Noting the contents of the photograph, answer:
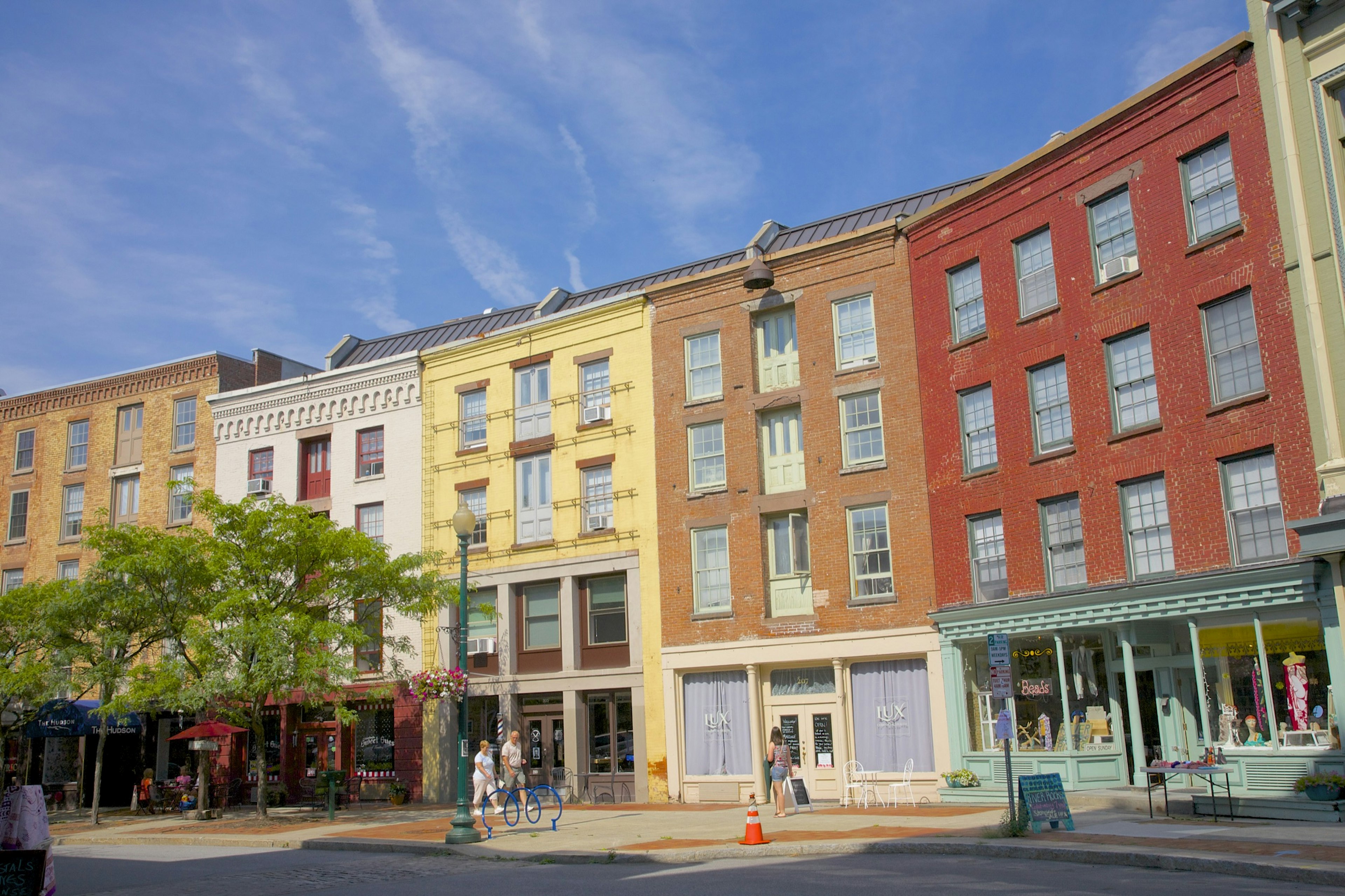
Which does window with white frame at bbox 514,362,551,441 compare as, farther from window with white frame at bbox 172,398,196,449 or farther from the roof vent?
window with white frame at bbox 172,398,196,449

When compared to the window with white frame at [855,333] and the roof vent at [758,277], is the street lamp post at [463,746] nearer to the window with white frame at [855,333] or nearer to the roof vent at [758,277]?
the roof vent at [758,277]

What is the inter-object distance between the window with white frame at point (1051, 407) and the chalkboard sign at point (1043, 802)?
852 centimetres

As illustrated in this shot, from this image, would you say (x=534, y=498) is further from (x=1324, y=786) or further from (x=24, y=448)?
(x=24, y=448)

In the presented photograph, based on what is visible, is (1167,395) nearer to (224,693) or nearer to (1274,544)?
A: (1274,544)

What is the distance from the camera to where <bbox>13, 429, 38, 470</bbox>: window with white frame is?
4238 centimetres

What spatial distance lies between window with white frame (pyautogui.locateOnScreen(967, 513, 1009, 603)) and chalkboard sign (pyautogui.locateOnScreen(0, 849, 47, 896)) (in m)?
18.5

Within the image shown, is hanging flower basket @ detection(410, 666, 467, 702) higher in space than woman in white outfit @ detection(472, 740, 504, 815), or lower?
higher

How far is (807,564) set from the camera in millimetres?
27812

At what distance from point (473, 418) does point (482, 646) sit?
6591 millimetres

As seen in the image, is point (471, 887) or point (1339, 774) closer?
point (471, 887)

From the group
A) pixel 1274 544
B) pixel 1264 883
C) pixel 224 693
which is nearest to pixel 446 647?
pixel 224 693

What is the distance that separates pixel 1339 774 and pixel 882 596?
10.2 m

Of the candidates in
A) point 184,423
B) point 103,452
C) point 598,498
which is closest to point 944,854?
point 598,498

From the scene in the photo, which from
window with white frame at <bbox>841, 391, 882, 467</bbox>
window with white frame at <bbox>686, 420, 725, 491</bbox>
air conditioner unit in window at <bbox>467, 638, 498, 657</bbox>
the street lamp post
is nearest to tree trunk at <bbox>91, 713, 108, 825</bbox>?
air conditioner unit in window at <bbox>467, 638, 498, 657</bbox>
